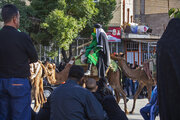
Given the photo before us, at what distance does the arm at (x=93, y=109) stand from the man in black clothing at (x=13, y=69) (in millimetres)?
884

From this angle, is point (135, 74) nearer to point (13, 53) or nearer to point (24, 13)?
point (13, 53)

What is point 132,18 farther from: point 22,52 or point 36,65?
point 22,52

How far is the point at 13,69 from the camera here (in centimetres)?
422

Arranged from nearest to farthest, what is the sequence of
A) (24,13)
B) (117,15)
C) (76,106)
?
(76,106) → (24,13) → (117,15)

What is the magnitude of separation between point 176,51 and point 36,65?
9303 mm

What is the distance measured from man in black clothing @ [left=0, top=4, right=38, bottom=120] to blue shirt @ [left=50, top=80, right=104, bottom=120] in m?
0.47

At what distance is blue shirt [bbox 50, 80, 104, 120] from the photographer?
400 cm

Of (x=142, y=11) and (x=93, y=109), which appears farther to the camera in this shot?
(x=142, y=11)

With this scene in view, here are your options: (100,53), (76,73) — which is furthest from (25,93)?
(100,53)

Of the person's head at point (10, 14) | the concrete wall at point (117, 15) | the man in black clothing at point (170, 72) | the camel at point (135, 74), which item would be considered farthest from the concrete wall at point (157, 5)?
the man in black clothing at point (170, 72)

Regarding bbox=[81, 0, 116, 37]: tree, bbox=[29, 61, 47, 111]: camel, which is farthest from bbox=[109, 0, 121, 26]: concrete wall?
bbox=[29, 61, 47, 111]: camel

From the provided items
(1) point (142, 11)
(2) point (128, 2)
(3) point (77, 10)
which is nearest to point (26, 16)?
(3) point (77, 10)

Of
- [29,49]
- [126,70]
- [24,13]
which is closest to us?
[29,49]

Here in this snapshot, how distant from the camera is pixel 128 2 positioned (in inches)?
1271
